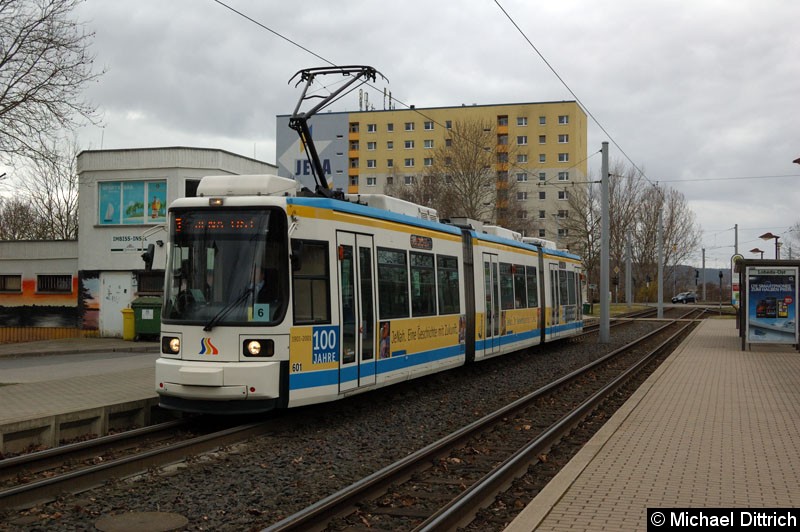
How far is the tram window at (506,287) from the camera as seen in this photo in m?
17.7

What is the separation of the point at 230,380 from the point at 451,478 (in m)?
2.99

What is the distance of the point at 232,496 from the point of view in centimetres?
697

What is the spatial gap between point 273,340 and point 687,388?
8256 mm

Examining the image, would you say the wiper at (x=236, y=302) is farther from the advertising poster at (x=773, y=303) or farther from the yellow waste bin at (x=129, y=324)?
the advertising poster at (x=773, y=303)

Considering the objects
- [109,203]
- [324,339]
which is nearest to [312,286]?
[324,339]

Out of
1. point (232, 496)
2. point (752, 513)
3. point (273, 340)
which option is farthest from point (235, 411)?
point (752, 513)

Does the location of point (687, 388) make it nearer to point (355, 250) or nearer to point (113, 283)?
point (355, 250)

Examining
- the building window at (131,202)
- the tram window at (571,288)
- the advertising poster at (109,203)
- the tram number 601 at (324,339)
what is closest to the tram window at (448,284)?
the tram number 601 at (324,339)

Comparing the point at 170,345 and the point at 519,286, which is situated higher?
the point at 519,286

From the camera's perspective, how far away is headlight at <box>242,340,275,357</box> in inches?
370

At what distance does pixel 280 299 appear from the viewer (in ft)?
31.4

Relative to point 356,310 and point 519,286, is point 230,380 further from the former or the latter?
point 519,286

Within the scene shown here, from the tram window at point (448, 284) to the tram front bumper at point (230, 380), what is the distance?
17.0ft

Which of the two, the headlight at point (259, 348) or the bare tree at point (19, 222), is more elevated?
Answer: the bare tree at point (19, 222)
